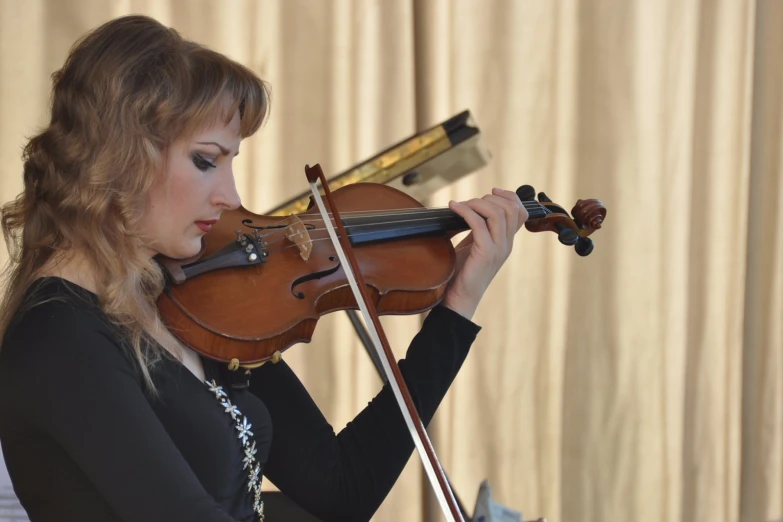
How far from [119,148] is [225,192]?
0.13 metres

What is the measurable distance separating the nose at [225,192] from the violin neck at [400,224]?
0.71 feet

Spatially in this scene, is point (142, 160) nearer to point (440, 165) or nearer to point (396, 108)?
point (440, 165)

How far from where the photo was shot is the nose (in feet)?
3.09

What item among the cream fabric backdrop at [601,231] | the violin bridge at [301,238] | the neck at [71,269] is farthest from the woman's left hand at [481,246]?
the cream fabric backdrop at [601,231]

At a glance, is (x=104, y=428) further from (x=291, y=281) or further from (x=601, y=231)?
(x=601, y=231)

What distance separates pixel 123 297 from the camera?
879 millimetres

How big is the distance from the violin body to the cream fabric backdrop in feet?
2.41

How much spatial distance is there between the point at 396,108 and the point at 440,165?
0.58 m

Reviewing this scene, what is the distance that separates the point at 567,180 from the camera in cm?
213

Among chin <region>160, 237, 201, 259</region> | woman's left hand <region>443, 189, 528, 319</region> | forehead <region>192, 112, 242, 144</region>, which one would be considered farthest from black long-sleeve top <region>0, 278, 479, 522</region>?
woman's left hand <region>443, 189, 528, 319</region>

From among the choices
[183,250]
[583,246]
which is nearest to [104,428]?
[183,250]

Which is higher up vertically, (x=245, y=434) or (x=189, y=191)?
(x=189, y=191)

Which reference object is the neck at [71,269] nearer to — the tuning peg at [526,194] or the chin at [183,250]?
the chin at [183,250]

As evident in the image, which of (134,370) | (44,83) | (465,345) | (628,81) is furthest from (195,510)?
(628,81)
